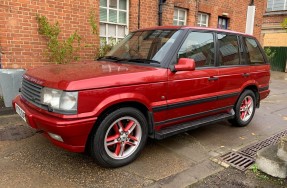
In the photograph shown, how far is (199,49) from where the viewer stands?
4.02 metres

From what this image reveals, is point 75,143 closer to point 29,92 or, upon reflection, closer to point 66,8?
point 29,92

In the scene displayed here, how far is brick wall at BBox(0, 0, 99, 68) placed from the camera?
5.50 m


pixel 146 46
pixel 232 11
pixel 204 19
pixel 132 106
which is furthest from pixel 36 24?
pixel 232 11

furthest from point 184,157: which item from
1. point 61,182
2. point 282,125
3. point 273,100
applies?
point 273,100

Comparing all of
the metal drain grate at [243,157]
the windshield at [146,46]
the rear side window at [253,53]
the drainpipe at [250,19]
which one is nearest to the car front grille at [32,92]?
the windshield at [146,46]

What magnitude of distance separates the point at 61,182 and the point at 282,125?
4507mm

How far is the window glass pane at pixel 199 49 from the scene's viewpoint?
12.5ft

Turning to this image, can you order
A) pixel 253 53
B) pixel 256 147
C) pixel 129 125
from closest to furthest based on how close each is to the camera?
pixel 129 125
pixel 256 147
pixel 253 53

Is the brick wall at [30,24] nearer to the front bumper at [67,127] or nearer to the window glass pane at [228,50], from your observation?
the front bumper at [67,127]

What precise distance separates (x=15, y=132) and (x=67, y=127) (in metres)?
2.13

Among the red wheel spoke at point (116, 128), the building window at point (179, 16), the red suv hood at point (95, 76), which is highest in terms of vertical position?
the building window at point (179, 16)

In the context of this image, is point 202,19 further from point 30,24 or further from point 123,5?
point 30,24

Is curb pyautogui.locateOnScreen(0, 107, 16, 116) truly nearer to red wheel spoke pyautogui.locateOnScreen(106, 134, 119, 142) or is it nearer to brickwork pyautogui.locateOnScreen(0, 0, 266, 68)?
brickwork pyautogui.locateOnScreen(0, 0, 266, 68)

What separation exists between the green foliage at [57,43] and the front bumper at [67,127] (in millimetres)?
3429
